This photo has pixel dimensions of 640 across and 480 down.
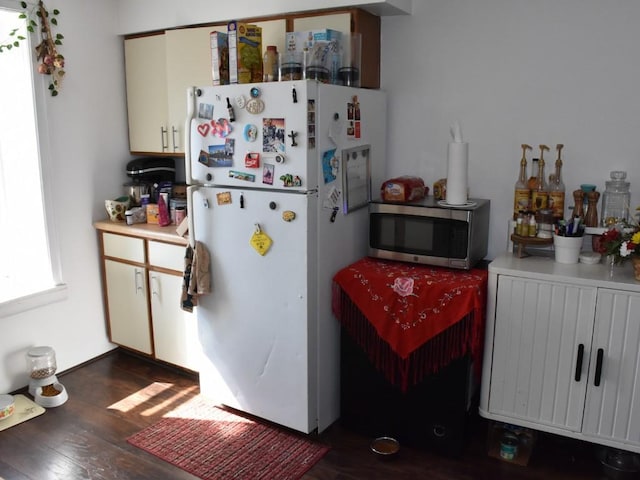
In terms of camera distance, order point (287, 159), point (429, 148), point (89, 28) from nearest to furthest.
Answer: point (287, 159)
point (429, 148)
point (89, 28)

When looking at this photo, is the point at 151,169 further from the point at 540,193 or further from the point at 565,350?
the point at 565,350

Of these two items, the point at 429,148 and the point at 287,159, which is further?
the point at 429,148

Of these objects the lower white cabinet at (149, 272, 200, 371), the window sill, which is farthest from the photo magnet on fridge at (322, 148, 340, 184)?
the window sill

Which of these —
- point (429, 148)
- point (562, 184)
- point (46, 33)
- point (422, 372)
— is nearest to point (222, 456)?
point (422, 372)

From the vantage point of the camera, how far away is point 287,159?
2455mm

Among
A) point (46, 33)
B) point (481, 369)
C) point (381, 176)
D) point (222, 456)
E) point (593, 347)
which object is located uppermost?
point (46, 33)

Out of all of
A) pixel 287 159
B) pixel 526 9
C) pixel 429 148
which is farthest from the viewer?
pixel 429 148

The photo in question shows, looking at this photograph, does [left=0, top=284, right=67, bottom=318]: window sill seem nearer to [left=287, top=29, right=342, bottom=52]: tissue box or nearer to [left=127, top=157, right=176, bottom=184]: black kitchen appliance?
[left=127, top=157, right=176, bottom=184]: black kitchen appliance

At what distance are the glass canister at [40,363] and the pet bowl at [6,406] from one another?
18 centimetres

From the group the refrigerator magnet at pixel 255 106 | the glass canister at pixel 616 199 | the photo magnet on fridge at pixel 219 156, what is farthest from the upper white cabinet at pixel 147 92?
the glass canister at pixel 616 199

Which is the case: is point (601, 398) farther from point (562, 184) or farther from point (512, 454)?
point (562, 184)

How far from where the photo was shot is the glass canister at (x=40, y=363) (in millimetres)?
3098

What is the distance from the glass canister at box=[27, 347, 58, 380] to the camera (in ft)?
10.2

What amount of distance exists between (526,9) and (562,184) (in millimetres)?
834
